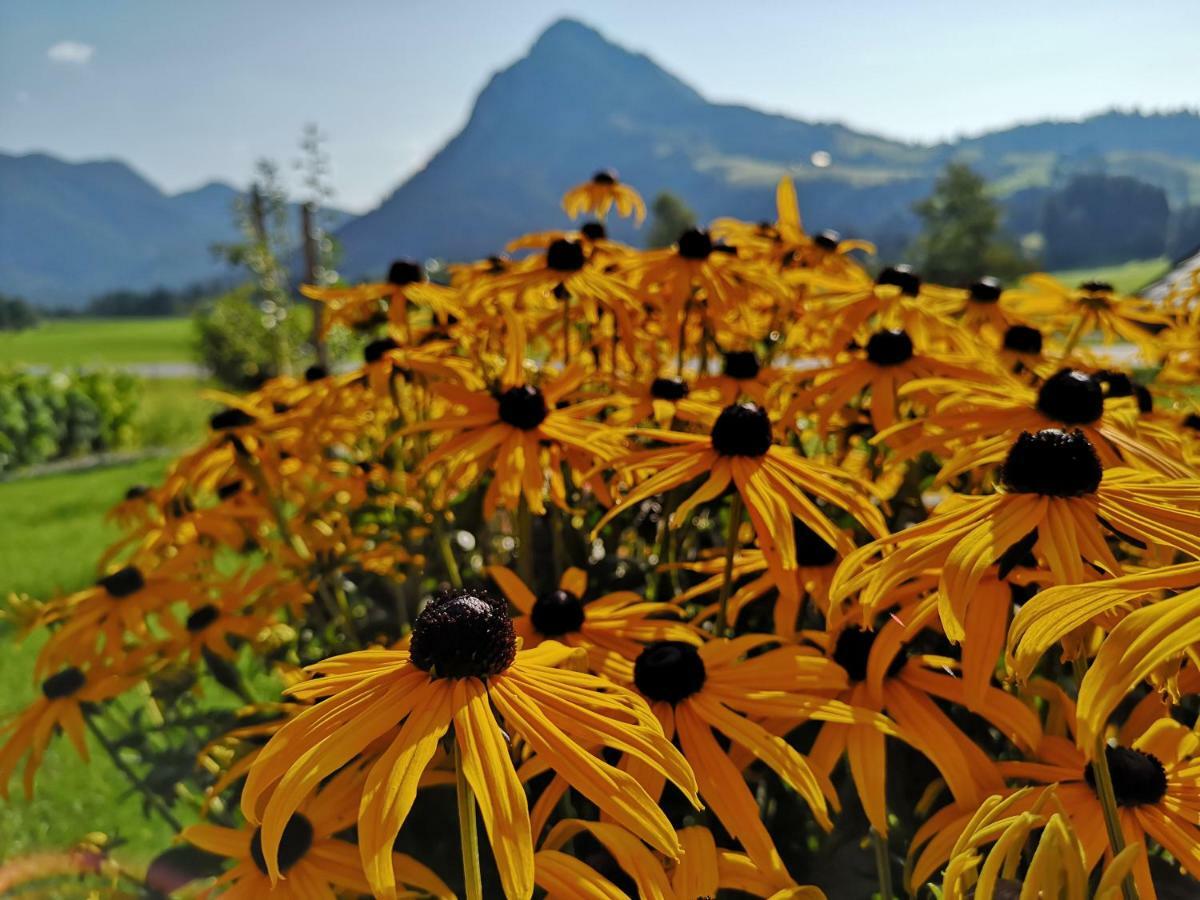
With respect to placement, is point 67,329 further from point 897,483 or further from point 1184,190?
point 1184,190

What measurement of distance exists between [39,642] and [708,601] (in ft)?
19.2

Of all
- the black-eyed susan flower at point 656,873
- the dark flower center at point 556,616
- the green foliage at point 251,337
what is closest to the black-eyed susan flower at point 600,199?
the green foliage at point 251,337

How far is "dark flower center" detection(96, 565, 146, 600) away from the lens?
218 cm

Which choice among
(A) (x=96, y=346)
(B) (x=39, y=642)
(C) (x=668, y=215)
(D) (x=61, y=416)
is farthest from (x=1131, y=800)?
(A) (x=96, y=346)

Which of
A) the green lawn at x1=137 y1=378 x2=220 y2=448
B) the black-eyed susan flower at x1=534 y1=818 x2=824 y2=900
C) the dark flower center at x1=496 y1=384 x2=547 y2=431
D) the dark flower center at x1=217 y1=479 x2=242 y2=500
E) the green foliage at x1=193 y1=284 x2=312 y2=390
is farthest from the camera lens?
the green lawn at x1=137 y1=378 x2=220 y2=448

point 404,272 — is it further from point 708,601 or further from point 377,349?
point 708,601

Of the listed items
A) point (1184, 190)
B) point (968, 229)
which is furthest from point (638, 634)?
point (1184, 190)

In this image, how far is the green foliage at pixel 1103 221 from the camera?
107125mm

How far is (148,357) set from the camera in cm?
4866

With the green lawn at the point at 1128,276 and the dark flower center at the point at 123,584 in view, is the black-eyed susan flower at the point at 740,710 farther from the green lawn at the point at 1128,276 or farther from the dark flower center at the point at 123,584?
the green lawn at the point at 1128,276

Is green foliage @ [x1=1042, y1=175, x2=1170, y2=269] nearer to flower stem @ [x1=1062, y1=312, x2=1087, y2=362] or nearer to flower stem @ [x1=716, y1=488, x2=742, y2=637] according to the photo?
flower stem @ [x1=1062, y1=312, x2=1087, y2=362]

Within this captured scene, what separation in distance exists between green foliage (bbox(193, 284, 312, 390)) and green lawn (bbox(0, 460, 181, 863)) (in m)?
2.16

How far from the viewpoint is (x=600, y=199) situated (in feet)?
12.2

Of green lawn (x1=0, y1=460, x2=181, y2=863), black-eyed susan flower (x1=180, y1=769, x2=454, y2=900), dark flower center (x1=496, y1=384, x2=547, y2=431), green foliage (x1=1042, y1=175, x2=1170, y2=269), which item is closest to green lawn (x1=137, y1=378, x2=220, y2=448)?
green lawn (x1=0, y1=460, x2=181, y2=863)
